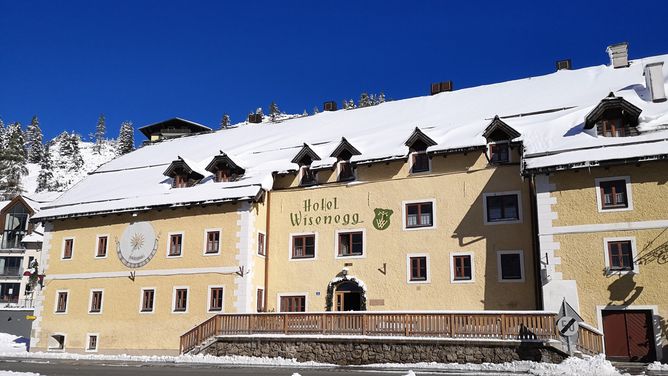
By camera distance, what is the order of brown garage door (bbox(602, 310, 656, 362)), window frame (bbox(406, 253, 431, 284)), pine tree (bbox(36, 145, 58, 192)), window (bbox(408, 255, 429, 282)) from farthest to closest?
pine tree (bbox(36, 145, 58, 192)), window (bbox(408, 255, 429, 282)), window frame (bbox(406, 253, 431, 284)), brown garage door (bbox(602, 310, 656, 362))

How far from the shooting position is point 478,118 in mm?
31219

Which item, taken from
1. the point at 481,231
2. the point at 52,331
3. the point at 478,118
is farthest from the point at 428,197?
the point at 52,331

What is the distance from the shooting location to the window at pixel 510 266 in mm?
26139

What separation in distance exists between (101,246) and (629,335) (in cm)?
2609

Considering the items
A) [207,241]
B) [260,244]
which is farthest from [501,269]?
[207,241]

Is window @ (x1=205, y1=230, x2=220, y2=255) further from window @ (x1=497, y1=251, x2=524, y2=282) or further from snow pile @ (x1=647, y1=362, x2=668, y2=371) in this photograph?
snow pile @ (x1=647, y1=362, x2=668, y2=371)

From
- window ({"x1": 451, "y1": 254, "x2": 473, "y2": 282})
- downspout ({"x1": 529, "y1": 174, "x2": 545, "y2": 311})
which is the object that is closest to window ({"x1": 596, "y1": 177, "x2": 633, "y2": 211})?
downspout ({"x1": 529, "y1": 174, "x2": 545, "y2": 311})

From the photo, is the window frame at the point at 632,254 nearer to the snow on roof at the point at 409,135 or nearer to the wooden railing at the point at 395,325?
the wooden railing at the point at 395,325

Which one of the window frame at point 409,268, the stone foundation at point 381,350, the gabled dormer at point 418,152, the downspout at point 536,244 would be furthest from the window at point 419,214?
the stone foundation at point 381,350

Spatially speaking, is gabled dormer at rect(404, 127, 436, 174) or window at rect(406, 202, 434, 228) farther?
gabled dormer at rect(404, 127, 436, 174)

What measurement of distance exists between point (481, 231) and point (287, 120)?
18.6 metres

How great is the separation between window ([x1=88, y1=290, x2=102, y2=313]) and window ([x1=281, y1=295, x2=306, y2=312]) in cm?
1019

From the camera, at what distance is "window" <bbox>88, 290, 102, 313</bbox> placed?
33656mm

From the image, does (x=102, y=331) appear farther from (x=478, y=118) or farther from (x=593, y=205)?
(x=593, y=205)
